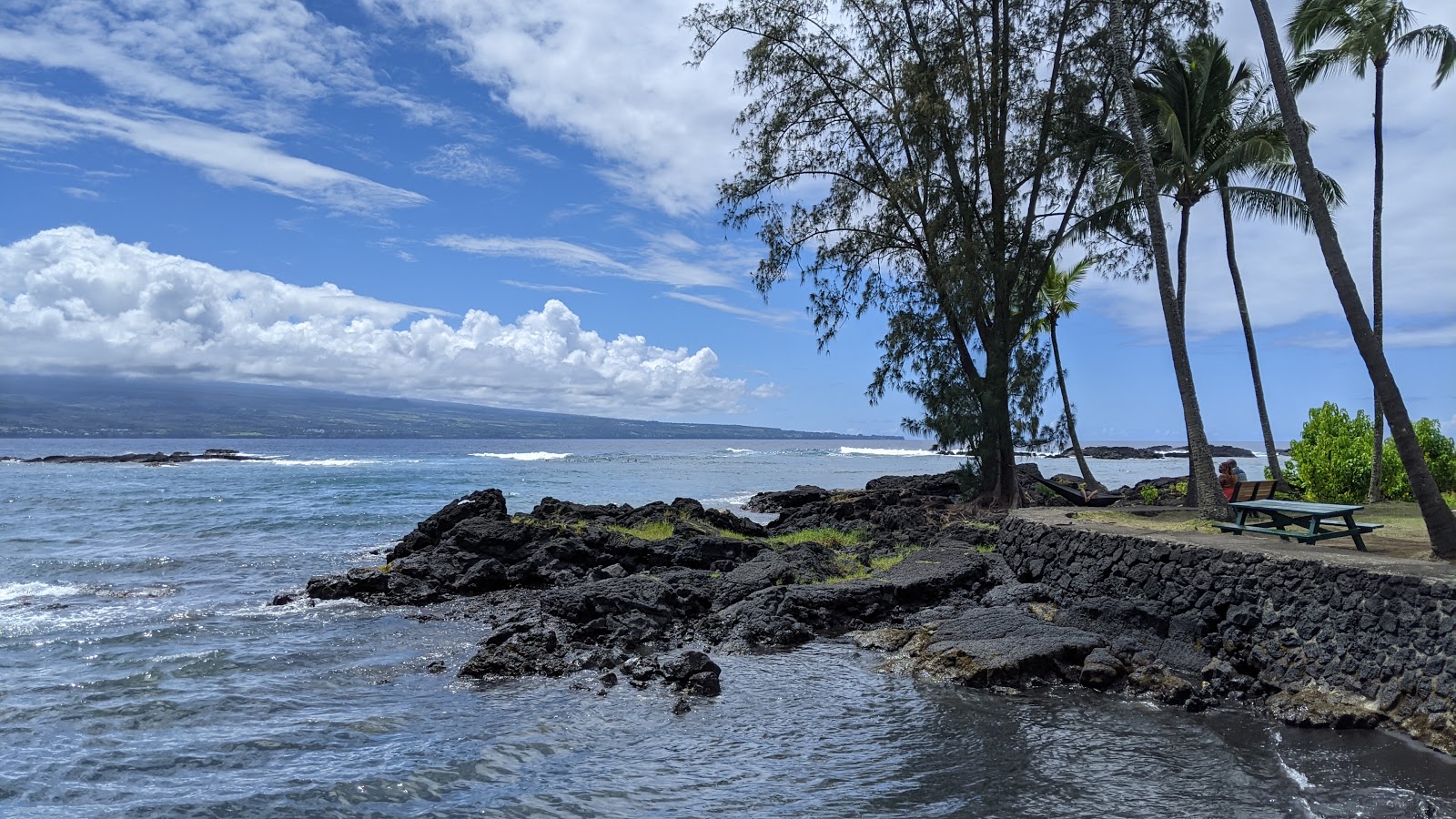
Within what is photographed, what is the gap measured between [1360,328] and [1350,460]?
10.3 meters

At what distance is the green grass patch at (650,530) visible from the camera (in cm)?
1889

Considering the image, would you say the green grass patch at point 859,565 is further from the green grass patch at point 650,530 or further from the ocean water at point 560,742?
the green grass patch at point 650,530

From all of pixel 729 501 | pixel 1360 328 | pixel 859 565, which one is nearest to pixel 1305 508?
pixel 1360 328

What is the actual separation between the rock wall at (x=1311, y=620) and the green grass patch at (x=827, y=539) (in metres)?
7.37

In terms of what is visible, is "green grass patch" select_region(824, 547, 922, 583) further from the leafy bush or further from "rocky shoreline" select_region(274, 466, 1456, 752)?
the leafy bush

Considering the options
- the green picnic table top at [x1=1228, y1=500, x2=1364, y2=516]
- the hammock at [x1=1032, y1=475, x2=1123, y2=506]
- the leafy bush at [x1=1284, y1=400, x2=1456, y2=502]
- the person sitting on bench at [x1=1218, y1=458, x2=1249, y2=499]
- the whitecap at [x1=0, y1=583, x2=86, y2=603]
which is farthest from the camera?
the hammock at [x1=1032, y1=475, x2=1123, y2=506]

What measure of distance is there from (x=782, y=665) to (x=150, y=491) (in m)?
41.0

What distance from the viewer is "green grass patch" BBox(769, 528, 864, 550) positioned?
1889 cm

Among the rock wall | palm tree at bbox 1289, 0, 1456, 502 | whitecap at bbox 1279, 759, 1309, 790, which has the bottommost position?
whitecap at bbox 1279, 759, 1309, 790

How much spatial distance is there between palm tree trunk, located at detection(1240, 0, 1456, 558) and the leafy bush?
30.3 feet

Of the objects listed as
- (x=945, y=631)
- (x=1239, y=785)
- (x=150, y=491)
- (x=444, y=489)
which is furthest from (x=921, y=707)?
(x=150, y=491)

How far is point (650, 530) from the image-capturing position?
795 inches

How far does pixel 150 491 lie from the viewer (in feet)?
134

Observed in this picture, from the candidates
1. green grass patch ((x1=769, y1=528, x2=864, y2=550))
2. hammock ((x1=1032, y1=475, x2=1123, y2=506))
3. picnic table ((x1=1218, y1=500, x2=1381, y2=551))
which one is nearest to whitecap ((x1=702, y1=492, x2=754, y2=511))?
green grass patch ((x1=769, y1=528, x2=864, y2=550))
